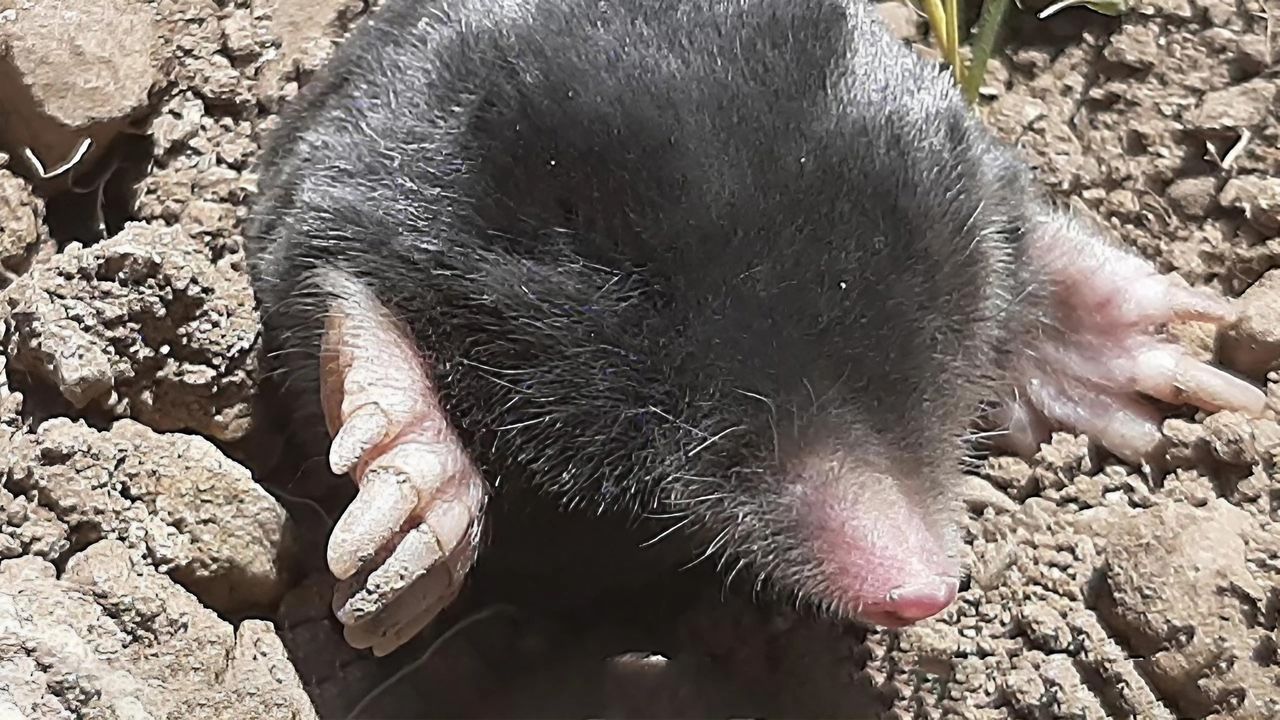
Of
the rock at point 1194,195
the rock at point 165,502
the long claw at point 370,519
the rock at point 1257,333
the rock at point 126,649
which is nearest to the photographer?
the rock at point 126,649

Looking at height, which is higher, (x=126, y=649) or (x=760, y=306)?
(x=760, y=306)

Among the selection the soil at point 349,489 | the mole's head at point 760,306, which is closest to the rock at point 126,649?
the soil at point 349,489

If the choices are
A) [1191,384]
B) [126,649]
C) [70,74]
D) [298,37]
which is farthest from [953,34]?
[126,649]

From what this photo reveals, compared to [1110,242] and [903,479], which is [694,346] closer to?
[903,479]

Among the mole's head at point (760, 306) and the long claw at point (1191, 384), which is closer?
the mole's head at point (760, 306)

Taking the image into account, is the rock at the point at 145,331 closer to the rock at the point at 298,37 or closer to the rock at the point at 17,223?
the rock at the point at 17,223

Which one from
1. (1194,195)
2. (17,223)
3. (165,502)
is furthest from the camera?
(1194,195)

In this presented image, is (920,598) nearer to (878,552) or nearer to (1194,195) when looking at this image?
(878,552)

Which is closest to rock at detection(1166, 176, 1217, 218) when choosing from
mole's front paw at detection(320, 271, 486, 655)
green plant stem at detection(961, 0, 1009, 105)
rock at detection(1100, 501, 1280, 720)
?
green plant stem at detection(961, 0, 1009, 105)
